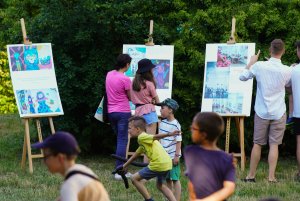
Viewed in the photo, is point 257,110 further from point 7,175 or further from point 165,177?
point 7,175

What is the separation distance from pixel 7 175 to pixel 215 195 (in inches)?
234

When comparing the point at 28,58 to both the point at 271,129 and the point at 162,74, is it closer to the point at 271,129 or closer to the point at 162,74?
the point at 162,74

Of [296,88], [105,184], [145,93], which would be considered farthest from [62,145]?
[296,88]

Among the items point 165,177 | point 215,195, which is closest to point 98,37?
point 165,177

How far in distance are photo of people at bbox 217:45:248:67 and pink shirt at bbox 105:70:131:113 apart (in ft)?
5.84

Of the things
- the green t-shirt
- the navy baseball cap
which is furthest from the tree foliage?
the navy baseball cap

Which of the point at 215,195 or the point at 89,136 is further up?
the point at 215,195

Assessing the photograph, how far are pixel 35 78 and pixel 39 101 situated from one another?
36 cm

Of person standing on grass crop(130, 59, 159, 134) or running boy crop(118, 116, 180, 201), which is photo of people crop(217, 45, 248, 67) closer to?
person standing on grass crop(130, 59, 159, 134)

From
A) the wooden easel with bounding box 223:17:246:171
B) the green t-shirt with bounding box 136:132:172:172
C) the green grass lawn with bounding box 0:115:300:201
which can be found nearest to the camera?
the green t-shirt with bounding box 136:132:172:172

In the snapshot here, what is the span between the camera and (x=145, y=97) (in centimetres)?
1016

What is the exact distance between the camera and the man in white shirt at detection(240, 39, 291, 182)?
388 inches

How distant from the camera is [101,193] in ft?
15.8

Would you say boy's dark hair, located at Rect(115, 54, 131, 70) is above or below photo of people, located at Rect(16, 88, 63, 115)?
above
